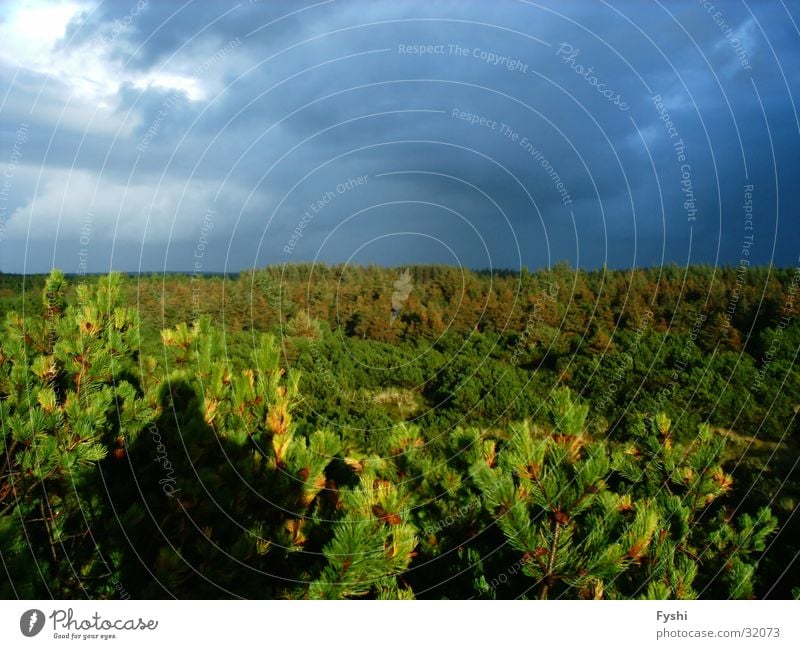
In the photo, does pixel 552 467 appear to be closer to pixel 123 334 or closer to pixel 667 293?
pixel 123 334

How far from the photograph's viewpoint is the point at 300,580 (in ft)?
9.79

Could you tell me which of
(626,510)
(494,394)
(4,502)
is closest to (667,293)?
(494,394)

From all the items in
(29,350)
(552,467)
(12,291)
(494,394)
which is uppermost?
(12,291)

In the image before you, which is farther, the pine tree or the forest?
the pine tree

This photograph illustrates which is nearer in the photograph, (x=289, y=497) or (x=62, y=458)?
(x=62, y=458)

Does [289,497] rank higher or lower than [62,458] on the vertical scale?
lower

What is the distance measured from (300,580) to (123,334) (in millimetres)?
2090

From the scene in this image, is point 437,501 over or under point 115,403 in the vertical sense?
under

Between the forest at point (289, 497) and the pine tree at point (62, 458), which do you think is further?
the pine tree at point (62, 458)

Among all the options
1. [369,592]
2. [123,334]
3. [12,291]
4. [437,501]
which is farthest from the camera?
[12,291]

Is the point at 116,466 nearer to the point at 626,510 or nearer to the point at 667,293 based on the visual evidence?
the point at 626,510

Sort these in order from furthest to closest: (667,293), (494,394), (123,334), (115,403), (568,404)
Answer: (494,394), (667,293), (123,334), (115,403), (568,404)

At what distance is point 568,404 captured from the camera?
2482 millimetres

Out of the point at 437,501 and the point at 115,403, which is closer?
the point at 437,501
